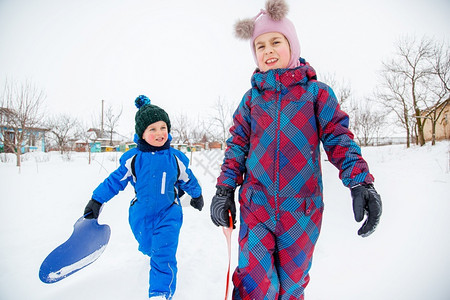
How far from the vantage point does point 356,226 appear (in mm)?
2928

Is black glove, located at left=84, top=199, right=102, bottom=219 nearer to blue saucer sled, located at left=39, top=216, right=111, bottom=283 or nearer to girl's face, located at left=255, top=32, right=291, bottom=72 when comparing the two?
blue saucer sled, located at left=39, top=216, right=111, bottom=283

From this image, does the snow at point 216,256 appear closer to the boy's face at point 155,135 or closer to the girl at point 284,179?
the girl at point 284,179

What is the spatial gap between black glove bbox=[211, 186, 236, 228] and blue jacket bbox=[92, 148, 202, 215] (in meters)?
0.76

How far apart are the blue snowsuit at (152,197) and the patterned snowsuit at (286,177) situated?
0.76 metres

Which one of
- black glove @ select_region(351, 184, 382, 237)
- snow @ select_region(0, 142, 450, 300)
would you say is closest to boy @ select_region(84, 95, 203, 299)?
snow @ select_region(0, 142, 450, 300)

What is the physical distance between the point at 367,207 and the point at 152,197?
5.12 ft

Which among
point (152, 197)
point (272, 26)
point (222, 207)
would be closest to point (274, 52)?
point (272, 26)

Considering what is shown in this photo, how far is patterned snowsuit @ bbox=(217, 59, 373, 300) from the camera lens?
111cm

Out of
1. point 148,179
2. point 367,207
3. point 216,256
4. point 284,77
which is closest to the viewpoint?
point 367,207

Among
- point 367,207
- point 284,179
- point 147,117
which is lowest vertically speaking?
point 367,207

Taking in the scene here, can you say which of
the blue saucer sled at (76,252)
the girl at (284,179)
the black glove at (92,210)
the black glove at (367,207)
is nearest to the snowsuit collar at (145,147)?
the black glove at (92,210)

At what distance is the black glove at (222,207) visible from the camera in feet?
3.98

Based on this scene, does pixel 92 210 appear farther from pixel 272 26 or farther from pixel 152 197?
pixel 272 26

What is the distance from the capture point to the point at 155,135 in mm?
1918
